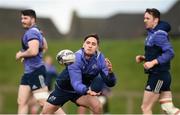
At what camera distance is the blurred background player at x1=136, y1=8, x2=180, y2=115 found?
12188mm

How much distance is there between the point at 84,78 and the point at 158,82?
1.59 meters

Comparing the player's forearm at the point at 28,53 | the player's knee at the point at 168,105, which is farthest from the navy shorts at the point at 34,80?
the player's knee at the point at 168,105

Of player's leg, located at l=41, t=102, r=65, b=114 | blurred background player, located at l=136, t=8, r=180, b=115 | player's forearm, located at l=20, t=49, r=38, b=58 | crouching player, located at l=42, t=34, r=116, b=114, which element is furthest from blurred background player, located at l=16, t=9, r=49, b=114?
blurred background player, located at l=136, t=8, r=180, b=115

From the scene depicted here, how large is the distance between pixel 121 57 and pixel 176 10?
23.4 meters

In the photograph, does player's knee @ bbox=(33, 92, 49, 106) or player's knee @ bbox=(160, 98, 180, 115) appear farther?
player's knee @ bbox=(33, 92, 49, 106)

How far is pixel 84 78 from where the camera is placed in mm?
11398

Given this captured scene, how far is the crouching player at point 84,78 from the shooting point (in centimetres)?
1095

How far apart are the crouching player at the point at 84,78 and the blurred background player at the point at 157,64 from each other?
3.73 feet

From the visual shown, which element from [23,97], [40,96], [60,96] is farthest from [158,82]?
[23,97]

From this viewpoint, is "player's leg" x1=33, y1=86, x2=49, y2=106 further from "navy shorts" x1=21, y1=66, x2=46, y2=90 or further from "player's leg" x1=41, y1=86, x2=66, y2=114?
"player's leg" x1=41, y1=86, x2=66, y2=114

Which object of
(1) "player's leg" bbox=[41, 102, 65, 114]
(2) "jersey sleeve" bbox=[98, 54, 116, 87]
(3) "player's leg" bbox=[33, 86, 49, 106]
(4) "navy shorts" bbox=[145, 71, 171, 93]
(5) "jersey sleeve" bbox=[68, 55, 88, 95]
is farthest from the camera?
(3) "player's leg" bbox=[33, 86, 49, 106]

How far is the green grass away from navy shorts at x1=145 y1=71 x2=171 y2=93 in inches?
631

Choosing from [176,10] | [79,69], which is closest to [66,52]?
[79,69]

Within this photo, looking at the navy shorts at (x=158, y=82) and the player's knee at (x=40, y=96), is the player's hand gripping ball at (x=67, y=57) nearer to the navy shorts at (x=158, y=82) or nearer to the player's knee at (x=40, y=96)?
the navy shorts at (x=158, y=82)
